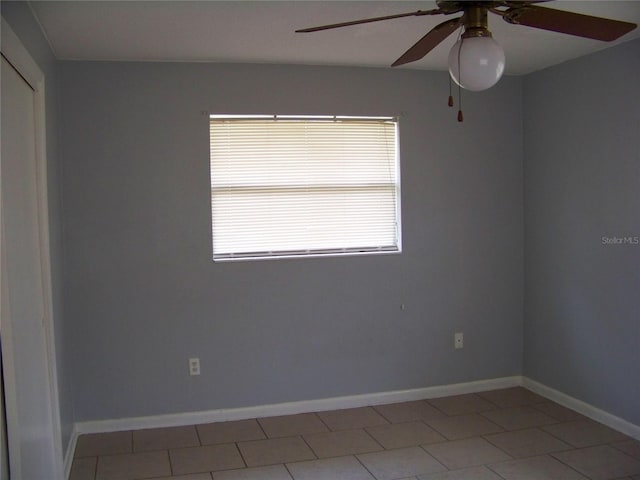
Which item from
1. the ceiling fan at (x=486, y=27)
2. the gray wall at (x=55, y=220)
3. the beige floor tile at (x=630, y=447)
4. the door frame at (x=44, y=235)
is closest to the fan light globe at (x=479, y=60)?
the ceiling fan at (x=486, y=27)

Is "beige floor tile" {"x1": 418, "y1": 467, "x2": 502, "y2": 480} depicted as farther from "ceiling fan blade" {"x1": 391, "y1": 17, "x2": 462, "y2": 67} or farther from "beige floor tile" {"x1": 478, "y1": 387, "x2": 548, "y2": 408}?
"ceiling fan blade" {"x1": 391, "y1": 17, "x2": 462, "y2": 67}

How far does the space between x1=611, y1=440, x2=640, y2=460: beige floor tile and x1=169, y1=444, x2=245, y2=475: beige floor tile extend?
2070 mm

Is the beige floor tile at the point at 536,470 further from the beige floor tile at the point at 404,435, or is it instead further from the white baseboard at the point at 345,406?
the white baseboard at the point at 345,406

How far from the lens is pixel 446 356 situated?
4.37 meters

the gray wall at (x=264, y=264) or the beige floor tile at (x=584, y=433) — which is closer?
the beige floor tile at (x=584, y=433)

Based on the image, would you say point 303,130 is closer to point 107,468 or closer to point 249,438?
point 249,438

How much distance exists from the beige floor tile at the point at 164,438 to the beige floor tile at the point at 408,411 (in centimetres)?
123

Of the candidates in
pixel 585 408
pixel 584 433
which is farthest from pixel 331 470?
pixel 585 408

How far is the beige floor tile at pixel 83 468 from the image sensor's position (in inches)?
126

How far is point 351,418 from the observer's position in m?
3.99

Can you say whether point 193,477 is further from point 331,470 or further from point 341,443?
point 341,443

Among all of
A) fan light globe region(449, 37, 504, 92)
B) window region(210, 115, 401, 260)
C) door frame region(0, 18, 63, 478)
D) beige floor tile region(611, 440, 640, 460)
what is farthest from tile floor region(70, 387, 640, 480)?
fan light globe region(449, 37, 504, 92)

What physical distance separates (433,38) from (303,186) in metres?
1.92

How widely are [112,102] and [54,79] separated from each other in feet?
1.17
